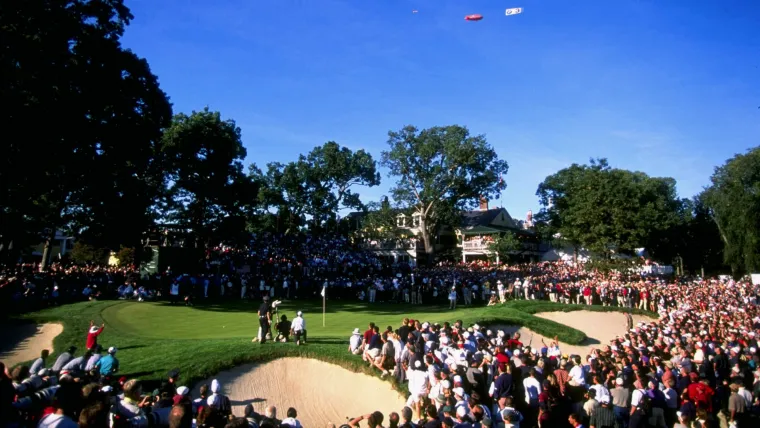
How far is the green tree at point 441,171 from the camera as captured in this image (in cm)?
5441

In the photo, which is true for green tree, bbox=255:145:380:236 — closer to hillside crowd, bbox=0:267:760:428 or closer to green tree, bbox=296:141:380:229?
green tree, bbox=296:141:380:229

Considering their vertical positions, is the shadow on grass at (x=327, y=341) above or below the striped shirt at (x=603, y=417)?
above

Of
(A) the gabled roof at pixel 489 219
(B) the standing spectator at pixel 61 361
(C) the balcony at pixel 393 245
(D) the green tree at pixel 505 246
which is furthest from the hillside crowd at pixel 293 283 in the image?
(A) the gabled roof at pixel 489 219

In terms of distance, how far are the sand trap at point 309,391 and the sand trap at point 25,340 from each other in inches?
321

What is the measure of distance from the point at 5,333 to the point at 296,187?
45787 millimetres

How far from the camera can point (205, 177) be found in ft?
131

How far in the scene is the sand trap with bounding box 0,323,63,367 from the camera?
16.0m

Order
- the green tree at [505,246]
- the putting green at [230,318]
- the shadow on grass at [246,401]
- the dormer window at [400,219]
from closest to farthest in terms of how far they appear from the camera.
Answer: the shadow on grass at [246,401] < the putting green at [230,318] < the green tree at [505,246] < the dormer window at [400,219]

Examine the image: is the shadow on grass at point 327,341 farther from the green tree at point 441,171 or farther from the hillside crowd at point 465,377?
the green tree at point 441,171

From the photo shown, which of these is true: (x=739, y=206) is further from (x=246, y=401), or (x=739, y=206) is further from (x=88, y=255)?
(x=88, y=255)

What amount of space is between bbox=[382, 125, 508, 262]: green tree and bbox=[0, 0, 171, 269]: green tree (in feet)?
102

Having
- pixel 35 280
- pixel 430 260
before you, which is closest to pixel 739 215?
pixel 430 260

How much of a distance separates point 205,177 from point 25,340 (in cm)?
2353

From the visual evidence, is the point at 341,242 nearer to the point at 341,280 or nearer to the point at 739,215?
the point at 341,280
